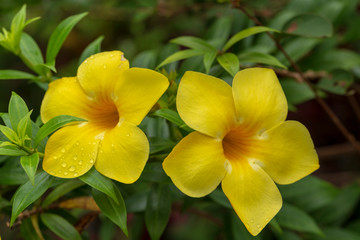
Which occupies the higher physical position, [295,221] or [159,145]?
[159,145]

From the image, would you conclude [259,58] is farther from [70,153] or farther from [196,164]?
[70,153]

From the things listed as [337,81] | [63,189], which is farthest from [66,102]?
[337,81]

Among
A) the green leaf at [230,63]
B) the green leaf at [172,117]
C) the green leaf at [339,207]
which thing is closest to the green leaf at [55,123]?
the green leaf at [172,117]

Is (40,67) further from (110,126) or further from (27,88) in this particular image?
(27,88)

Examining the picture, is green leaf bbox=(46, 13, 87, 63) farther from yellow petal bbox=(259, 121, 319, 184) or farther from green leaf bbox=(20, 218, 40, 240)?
yellow petal bbox=(259, 121, 319, 184)

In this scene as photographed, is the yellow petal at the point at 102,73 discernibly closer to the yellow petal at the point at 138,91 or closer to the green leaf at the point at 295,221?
the yellow petal at the point at 138,91

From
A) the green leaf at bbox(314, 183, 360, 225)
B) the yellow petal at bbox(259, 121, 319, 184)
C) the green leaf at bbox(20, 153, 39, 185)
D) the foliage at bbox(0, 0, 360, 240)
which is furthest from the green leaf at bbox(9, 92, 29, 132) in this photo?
the green leaf at bbox(314, 183, 360, 225)
